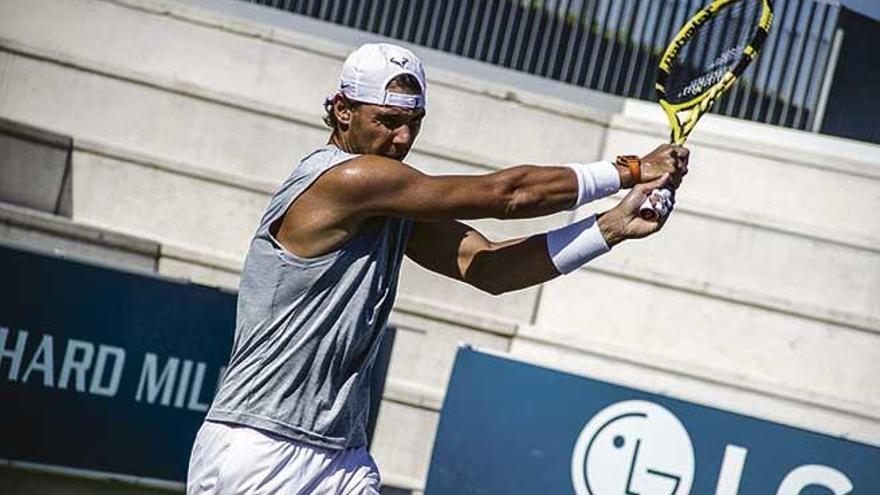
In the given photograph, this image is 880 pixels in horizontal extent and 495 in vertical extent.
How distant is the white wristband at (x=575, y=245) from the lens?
478cm

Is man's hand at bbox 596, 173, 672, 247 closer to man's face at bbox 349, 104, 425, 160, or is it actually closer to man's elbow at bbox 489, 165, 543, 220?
man's elbow at bbox 489, 165, 543, 220

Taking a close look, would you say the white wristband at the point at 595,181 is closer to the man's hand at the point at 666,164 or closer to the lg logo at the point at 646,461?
the man's hand at the point at 666,164

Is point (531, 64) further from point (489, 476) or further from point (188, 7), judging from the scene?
point (489, 476)

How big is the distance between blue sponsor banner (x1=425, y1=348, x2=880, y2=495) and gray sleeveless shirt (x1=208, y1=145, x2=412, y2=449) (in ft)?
13.1

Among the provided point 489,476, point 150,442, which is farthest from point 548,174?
point 150,442

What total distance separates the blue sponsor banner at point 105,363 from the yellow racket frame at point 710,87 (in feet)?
12.0

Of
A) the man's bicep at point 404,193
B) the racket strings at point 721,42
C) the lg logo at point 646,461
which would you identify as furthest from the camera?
the lg logo at point 646,461

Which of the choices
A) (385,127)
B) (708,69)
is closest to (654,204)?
(385,127)

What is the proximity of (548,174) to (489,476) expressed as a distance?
4.06 m

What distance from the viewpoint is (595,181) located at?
472 centimetres

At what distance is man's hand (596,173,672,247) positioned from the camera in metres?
4.74

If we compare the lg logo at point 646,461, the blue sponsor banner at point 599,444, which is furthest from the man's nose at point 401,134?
the lg logo at point 646,461

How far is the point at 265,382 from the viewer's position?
179 inches

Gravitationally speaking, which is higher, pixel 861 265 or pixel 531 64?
pixel 531 64
